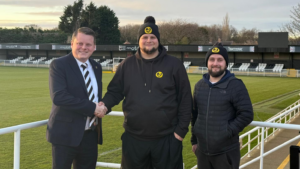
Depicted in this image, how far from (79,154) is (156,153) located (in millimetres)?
706

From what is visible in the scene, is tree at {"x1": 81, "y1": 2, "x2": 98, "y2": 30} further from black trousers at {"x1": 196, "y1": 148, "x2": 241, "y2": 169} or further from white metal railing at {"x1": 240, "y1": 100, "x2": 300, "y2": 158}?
black trousers at {"x1": 196, "y1": 148, "x2": 241, "y2": 169}

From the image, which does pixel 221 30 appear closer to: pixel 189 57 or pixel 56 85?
pixel 189 57

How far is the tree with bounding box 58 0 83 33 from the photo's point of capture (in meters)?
71.7

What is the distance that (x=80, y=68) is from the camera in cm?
311

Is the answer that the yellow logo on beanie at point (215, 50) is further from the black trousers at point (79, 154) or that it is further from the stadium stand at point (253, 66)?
the stadium stand at point (253, 66)

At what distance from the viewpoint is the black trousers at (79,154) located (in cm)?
292

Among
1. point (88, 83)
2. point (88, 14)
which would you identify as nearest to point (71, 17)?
point (88, 14)

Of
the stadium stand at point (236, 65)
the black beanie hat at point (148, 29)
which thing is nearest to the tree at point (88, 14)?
the stadium stand at point (236, 65)

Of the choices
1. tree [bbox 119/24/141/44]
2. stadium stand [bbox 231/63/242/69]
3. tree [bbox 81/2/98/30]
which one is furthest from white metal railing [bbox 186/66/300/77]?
tree [bbox 119/24/141/44]

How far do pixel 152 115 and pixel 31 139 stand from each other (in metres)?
5.51

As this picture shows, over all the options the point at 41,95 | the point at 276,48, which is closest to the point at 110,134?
the point at 41,95

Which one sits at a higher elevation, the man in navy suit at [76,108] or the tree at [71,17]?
the tree at [71,17]

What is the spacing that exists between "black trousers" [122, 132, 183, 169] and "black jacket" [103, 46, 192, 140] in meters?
0.06

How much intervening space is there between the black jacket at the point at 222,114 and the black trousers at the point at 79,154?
99 cm
